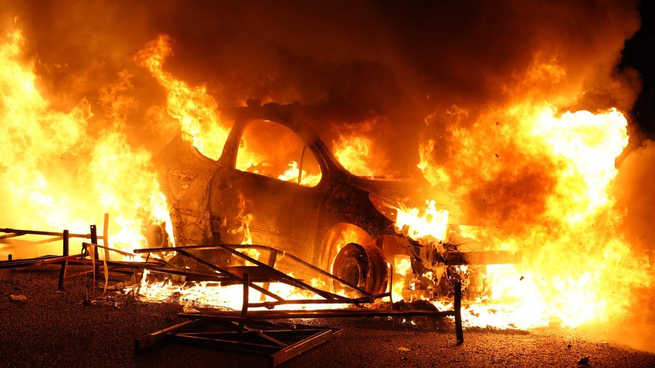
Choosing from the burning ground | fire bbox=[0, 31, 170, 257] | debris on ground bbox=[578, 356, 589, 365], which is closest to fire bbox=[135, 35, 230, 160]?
the burning ground

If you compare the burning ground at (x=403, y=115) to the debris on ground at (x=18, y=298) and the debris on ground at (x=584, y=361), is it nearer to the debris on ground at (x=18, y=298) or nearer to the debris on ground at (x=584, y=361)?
the debris on ground at (x=584, y=361)

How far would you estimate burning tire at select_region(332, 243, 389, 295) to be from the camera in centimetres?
552

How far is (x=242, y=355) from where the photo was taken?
4.07 m

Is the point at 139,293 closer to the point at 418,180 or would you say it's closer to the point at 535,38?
the point at 418,180

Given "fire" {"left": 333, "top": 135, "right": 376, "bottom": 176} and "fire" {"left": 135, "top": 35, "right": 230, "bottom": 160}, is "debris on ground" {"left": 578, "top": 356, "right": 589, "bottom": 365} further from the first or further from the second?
"fire" {"left": 333, "top": 135, "right": 376, "bottom": 176}

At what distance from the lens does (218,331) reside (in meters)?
4.69

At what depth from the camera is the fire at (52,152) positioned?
36.3ft

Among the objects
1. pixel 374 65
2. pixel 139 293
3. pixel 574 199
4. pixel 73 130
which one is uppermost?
pixel 374 65

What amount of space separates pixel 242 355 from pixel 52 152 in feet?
32.1

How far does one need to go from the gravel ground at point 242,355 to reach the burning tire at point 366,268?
1.34 ft

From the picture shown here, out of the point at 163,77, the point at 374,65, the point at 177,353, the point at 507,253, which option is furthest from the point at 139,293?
the point at 374,65

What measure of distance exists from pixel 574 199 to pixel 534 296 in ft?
4.49

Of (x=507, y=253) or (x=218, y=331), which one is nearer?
(x=218, y=331)

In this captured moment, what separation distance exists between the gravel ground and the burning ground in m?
0.70
